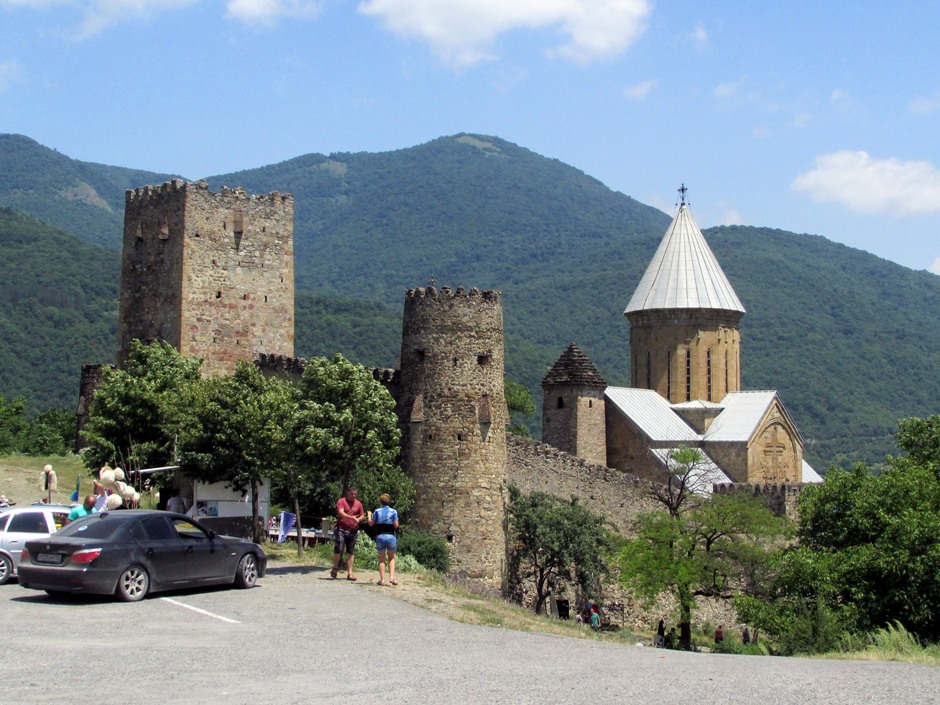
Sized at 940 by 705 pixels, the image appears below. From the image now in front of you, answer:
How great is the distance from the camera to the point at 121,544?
44.9 ft

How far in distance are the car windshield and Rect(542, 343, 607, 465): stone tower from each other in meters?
22.5

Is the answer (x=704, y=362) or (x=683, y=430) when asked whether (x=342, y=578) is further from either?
(x=704, y=362)

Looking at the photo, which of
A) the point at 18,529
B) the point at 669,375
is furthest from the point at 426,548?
the point at 669,375

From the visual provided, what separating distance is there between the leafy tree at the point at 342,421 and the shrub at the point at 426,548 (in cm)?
409

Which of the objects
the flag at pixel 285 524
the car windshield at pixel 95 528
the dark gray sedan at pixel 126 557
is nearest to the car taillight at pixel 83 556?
the dark gray sedan at pixel 126 557

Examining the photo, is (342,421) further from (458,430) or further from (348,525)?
(458,430)

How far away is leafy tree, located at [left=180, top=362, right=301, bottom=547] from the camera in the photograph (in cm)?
1948

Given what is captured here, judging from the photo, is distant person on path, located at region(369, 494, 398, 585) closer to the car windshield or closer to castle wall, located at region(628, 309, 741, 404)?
the car windshield

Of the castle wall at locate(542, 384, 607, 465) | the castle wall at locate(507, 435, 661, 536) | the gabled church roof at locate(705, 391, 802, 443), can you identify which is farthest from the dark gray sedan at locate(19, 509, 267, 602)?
the gabled church roof at locate(705, 391, 802, 443)

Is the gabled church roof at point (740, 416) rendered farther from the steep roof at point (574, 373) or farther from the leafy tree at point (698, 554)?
the leafy tree at point (698, 554)

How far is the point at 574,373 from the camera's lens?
35.8 meters

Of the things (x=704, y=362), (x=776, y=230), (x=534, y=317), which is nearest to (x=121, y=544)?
(x=704, y=362)

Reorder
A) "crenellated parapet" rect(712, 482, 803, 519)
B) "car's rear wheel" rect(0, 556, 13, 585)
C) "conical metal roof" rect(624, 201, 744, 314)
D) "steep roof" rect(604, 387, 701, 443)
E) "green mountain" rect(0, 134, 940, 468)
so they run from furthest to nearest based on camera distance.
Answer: "green mountain" rect(0, 134, 940, 468) → "conical metal roof" rect(624, 201, 744, 314) → "steep roof" rect(604, 387, 701, 443) → "crenellated parapet" rect(712, 482, 803, 519) → "car's rear wheel" rect(0, 556, 13, 585)

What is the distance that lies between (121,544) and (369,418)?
19.6 ft
